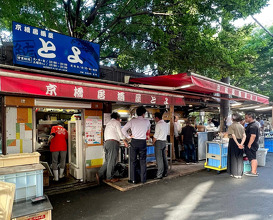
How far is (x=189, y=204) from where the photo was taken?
4.20 meters

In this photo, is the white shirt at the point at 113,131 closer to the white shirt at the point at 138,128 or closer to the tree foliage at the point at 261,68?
the white shirt at the point at 138,128

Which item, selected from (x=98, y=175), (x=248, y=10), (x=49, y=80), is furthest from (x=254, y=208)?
(x=248, y=10)

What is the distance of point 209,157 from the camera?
6.82 meters

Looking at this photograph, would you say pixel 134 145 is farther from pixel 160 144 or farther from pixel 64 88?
pixel 64 88

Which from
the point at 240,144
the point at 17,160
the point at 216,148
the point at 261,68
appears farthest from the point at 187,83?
the point at 261,68

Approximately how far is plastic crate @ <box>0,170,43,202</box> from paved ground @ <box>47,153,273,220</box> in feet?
3.62

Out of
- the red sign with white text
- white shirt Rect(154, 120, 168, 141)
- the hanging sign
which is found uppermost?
the hanging sign

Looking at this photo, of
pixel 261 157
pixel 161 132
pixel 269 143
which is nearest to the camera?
pixel 161 132

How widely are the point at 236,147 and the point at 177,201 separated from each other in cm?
289

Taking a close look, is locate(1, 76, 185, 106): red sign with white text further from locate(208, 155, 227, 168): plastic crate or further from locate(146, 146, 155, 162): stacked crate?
locate(208, 155, 227, 168): plastic crate

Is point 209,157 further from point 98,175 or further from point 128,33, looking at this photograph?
point 128,33

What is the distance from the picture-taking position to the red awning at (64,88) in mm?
3199

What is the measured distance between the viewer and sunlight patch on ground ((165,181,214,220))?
373 centimetres

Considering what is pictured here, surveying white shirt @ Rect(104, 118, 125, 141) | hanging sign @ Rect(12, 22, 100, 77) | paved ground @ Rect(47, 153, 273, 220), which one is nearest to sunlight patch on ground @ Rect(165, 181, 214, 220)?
paved ground @ Rect(47, 153, 273, 220)
